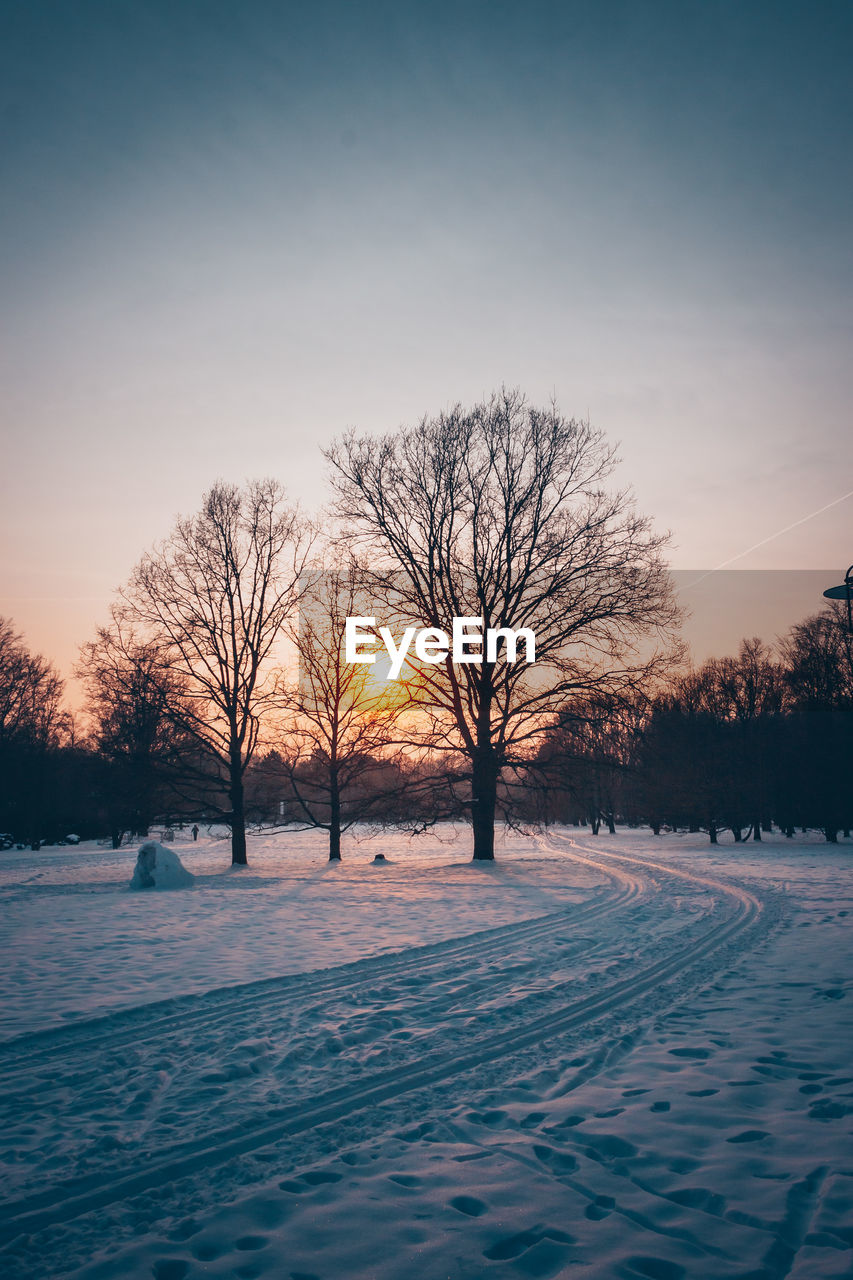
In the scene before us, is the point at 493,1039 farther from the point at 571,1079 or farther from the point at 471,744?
→ the point at 471,744

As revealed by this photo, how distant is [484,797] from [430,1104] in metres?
16.5

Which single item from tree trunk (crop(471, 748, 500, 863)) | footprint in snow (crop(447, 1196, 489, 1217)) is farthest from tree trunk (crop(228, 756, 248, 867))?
footprint in snow (crop(447, 1196, 489, 1217))

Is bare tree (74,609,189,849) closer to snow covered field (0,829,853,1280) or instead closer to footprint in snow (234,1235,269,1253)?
snow covered field (0,829,853,1280)

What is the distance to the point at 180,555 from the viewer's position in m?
23.6

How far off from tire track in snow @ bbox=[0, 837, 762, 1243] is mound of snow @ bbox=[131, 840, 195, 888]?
11.3 meters

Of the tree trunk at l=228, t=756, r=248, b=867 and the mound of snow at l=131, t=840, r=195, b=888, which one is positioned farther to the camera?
the tree trunk at l=228, t=756, r=248, b=867

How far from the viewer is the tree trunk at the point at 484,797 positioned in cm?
2053

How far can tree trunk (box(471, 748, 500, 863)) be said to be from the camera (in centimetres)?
2053

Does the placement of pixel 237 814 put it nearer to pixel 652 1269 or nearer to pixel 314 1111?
pixel 314 1111

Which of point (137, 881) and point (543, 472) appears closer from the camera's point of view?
point (137, 881)

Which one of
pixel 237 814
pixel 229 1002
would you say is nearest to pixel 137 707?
pixel 237 814

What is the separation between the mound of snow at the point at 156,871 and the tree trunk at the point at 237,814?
6152mm

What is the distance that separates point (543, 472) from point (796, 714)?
81.3 ft

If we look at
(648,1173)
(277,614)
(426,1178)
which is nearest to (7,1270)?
(426,1178)
